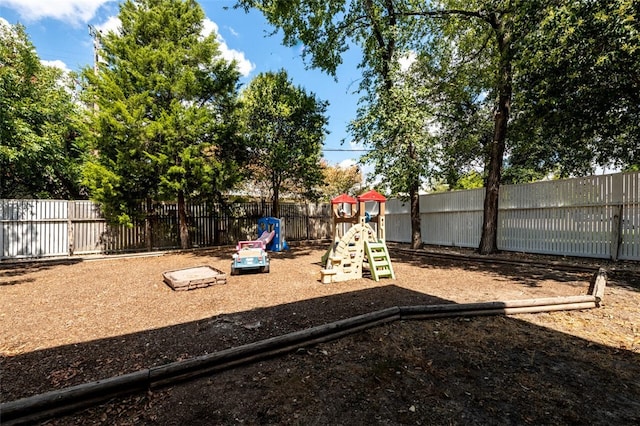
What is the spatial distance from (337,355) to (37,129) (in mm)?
15184

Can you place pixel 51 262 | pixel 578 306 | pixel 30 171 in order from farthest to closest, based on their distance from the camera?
1. pixel 30 171
2. pixel 51 262
3. pixel 578 306

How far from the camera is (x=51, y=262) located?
31.2 ft

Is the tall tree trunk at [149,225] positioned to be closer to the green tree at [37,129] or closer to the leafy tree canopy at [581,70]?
the green tree at [37,129]

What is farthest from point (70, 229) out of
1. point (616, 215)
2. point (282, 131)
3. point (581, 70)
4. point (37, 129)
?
point (616, 215)

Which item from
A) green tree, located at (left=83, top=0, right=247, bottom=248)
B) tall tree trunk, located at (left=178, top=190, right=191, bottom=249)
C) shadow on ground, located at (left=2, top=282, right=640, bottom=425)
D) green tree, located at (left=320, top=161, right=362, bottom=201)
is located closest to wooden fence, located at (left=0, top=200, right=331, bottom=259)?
tall tree trunk, located at (left=178, top=190, right=191, bottom=249)

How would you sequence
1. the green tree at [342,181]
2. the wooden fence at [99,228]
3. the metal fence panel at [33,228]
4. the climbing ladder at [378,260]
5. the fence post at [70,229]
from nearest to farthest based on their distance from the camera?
the climbing ladder at [378,260], the metal fence panel at [33,228], the wooden fence at [99,228], the fence post at [70,229], the green tree at [342,181]

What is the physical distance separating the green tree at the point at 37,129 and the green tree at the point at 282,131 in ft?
21.6

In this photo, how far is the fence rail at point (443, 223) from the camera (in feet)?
25.0

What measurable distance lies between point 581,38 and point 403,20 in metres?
6.40

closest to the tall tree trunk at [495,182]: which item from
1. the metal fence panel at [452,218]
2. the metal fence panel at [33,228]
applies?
the metal fence panel at [452,218]

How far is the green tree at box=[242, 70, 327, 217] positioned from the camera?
13148 millimetres

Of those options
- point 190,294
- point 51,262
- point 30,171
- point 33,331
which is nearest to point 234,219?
point 51,262

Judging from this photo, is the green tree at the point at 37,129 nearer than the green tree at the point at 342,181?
Yes

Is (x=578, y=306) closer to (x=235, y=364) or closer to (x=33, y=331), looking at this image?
(x=235, y=364)
